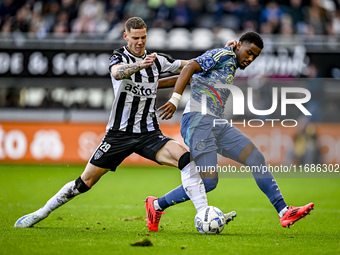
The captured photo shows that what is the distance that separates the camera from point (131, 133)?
631 centimetres

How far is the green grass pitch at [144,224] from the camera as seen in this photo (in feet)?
16.7

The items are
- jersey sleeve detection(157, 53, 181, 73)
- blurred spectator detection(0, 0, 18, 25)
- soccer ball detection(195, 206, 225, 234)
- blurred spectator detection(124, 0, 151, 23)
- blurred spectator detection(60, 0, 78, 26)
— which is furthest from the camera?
blurred spectator detection(0, 0, 18, 25)

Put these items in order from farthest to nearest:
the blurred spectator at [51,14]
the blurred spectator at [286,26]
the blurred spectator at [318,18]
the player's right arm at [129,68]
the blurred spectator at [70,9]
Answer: the blurred spectator at [70,9], the blurred spectator at [51,14], the blurred spectator at [318,18], the blurred spectator at [286,26], the player's right arm at [129,68]

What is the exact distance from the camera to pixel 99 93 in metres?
16.5

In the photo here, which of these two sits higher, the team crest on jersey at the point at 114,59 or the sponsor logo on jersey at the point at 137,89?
the team crest on jersey at the point at 114,59

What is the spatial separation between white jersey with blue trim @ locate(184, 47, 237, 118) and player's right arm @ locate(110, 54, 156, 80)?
0.70m

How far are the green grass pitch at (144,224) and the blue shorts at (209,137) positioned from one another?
92 cm

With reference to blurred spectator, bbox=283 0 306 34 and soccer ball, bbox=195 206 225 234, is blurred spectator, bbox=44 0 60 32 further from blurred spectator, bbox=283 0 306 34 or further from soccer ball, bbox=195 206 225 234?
soccer ball, bbox=195 206 225 234

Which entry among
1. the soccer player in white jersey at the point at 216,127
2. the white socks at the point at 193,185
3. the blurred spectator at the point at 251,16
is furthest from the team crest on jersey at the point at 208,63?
the blurred spectator at the point at 251,16

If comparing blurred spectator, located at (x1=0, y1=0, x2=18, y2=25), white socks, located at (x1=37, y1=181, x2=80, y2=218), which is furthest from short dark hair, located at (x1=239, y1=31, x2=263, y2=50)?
blurred spectator, located at (x1=0, y1=0, x2=18, y2=25)

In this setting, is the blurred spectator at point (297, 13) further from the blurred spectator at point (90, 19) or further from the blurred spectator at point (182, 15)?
the blurred spectator at point (90, 19)

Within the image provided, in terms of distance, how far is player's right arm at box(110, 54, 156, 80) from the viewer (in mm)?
5672

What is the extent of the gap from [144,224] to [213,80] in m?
1.99

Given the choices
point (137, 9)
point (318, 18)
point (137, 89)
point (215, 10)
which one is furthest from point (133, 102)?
point (318, 18)
